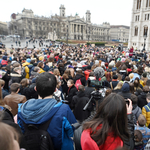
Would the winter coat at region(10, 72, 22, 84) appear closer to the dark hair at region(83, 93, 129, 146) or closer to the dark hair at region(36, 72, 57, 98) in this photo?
the dark hair at region(36, 72, 57, 98)

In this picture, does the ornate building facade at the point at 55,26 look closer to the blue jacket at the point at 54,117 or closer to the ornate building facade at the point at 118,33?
the ornate building facade at the point at 118,33

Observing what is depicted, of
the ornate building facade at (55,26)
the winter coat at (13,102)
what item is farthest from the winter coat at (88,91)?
the ornate building facade at (55,26)

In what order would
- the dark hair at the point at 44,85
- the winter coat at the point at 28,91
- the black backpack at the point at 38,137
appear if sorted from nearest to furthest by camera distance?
the black backpack at the point at 38,137, the dark hair at the point at 44,85, the winter coat at the point at 28,91

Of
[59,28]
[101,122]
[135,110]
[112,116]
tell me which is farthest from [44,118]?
[59,28]

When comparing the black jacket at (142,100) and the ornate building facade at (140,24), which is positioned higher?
the ornate building facade at (140,24)

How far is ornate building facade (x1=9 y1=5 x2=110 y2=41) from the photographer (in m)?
73.2

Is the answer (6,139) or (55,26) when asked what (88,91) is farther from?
(55,26)

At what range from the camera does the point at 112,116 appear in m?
1.61

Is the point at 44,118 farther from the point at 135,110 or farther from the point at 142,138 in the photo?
the point at 135,110

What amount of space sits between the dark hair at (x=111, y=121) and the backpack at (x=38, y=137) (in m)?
0.55

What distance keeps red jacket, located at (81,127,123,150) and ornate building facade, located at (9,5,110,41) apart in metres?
62.3

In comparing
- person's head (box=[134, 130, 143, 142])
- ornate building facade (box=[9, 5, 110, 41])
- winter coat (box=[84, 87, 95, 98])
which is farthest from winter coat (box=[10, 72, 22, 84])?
ornate building facade (box=[9, 5, 110, 41])

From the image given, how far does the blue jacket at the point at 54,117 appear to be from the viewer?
178 centimetres

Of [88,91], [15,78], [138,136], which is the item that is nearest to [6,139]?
[138,136]
